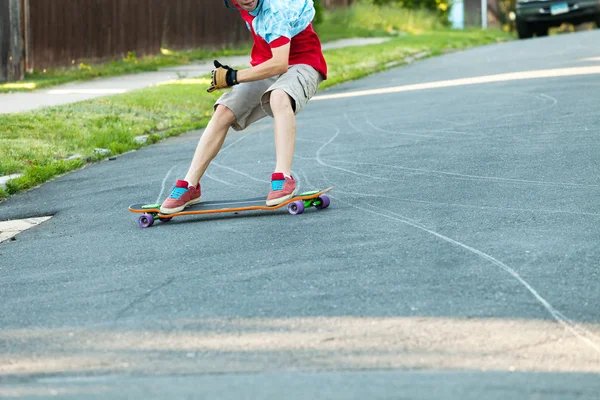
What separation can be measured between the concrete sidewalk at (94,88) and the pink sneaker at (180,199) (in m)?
5.98

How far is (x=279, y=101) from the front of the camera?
7.50 m

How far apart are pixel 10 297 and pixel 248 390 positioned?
220cm

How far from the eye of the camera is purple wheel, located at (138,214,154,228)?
24.9 ft

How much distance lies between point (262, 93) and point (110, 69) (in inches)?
481

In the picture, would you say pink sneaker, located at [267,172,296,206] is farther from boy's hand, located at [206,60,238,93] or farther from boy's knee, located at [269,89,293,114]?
boy's hand, located at [206,60,238,93]

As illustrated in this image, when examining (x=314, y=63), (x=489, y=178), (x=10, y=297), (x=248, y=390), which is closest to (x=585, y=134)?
(x=489, y=178)

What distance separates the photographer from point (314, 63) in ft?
25.5

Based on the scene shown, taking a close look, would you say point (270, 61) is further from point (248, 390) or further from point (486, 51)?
point (486, 51)

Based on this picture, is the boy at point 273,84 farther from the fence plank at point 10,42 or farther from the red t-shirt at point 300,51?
the fence plank at point 10,42

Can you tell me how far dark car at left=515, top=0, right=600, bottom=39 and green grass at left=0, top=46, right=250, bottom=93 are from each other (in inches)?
287

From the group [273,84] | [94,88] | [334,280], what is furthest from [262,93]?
[94,88]

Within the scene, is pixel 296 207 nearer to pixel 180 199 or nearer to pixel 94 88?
pixel 180 199

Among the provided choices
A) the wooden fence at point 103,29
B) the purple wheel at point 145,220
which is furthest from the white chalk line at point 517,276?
the wooden fence at point 103,29

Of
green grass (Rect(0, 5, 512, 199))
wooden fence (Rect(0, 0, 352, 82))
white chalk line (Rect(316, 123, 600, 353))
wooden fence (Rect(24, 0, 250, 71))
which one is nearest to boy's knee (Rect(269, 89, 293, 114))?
white chalk line (Rect(316, 123, 600, 353))
